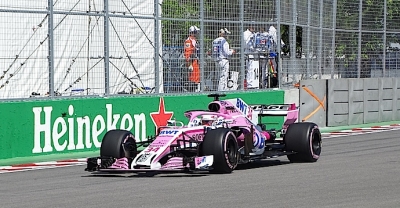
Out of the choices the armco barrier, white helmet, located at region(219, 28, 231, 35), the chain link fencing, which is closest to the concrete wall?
the chain link fencing

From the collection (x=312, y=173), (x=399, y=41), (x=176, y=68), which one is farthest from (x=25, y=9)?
(x=399, y=41)

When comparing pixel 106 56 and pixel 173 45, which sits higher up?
pixel 173 45

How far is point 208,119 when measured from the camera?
13.8 m

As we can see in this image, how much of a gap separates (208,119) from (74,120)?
4.13m

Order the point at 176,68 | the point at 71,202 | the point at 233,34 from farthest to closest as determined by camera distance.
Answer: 1. the point at 233,34
2. the point at 176,68
3. the point at 71,202

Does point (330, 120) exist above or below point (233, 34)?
below

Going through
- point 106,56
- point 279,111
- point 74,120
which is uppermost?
point 106,56

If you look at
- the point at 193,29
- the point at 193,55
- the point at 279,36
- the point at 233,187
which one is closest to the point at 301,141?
the point at 233,187

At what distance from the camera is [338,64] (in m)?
25.9

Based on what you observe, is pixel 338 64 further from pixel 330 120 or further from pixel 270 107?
pixel 270 107

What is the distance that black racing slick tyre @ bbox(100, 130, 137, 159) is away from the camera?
1328 centimetres

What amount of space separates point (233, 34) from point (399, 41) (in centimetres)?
853

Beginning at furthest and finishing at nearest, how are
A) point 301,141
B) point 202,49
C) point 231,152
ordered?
1. point 202,49
2. point 301,141
3. point 231,152

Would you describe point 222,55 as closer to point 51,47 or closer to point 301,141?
point 51,47
